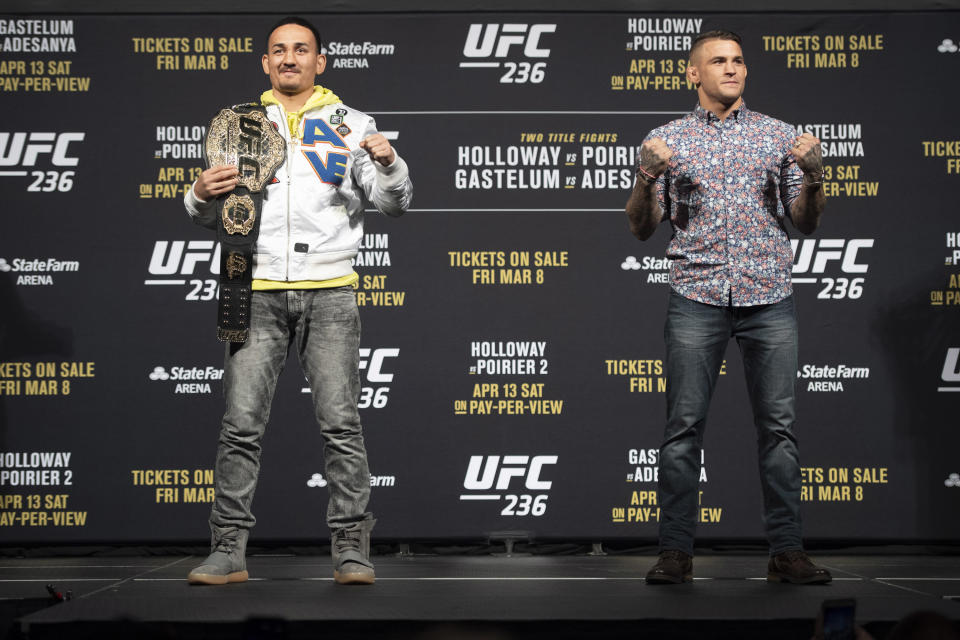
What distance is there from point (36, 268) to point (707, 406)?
2.99m

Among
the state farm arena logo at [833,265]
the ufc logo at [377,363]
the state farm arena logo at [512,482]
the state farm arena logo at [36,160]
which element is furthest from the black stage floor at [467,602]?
the state farm arena logo at [36,160]

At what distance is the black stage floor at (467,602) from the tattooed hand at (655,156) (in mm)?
1180

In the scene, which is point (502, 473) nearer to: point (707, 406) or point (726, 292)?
point (707, 406)

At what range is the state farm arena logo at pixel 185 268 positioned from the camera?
181 inches

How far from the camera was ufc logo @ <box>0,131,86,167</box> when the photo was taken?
182 inches

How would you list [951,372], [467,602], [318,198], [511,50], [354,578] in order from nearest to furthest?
[467,602] < [354,578] < [318,198] < [951,372] < [511,50]

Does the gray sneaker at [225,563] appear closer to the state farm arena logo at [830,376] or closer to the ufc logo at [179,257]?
the ufc logo at [179,257]

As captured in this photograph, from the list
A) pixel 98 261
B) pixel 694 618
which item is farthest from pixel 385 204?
pixel 98 261

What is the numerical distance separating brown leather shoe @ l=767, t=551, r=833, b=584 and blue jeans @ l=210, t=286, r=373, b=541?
1239mm

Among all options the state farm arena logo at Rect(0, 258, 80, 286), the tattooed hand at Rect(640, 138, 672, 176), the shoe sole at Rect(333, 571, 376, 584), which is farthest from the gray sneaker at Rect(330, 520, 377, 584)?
the state farm arena logo at Rect(0, 258, 80, 286)

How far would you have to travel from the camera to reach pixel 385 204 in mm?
3205

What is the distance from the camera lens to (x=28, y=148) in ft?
15.1

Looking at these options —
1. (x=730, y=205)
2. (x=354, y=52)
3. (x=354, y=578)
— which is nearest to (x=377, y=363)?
(x=354, y=52)

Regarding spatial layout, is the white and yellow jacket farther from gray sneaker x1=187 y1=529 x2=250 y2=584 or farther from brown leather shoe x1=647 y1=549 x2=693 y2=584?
brown leather shoe x1=647 y1=549 x2=693 y2=584
